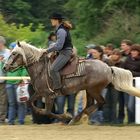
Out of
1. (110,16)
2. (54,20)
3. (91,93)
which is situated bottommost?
(91,93)

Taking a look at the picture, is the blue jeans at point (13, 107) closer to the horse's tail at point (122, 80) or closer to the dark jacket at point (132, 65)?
the horse's tail at point (122, 80)

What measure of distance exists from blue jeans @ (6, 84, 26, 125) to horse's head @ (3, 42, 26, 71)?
1051 mm

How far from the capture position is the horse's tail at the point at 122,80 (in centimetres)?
1380

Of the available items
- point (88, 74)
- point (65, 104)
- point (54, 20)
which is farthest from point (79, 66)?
point (65, 104)

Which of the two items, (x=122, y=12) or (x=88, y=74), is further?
(x=122, y=12)

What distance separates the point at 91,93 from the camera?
1385 cm

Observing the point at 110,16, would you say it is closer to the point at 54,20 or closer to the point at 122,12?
the point at 122,12

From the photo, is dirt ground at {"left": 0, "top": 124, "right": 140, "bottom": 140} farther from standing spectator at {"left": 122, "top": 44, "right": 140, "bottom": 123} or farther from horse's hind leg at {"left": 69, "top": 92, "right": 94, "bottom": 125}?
standing spectator at {"left": 122, "top": 44, "right": 140, "bottom": 123}

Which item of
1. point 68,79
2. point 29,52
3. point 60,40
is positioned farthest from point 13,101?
point 60,40

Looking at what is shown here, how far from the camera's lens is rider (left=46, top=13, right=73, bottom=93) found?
44.0ft

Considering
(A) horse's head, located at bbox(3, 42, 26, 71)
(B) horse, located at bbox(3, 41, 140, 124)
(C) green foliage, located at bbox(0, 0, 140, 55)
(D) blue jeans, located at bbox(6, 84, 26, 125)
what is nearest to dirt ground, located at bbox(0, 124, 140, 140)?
(B) horse, located at bbox(3, 41, 140, 124)

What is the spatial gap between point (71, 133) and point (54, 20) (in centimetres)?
268

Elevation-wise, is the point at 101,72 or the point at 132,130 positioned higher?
the point at 101,72

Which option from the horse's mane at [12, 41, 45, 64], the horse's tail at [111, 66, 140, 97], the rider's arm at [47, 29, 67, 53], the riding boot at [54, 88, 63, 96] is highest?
the rider's arm at [47, 29, 67, 53]
